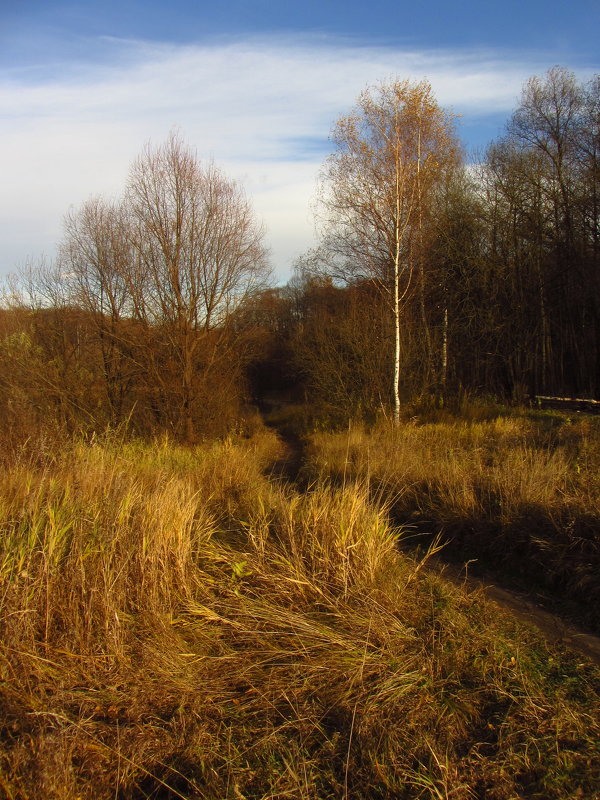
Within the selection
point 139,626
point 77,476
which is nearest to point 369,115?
point 77,476

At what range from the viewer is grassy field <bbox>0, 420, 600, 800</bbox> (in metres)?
2.43

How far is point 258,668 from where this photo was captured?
3170mm

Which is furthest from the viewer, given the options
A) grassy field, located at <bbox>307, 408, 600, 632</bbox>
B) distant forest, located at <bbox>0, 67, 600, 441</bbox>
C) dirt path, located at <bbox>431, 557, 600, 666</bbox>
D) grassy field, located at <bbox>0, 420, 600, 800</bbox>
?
distant forest, located at <bbox>0, 67, 600, 441</bbox>

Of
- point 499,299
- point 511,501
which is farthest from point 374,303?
point 511,501

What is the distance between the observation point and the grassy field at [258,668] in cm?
243

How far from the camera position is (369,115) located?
13047 millimetres

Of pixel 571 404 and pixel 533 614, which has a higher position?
pixel 571 404

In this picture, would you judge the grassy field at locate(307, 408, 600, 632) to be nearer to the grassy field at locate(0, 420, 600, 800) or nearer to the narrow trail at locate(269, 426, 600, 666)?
the narrow trail at locate(269, 426, 600, 666)

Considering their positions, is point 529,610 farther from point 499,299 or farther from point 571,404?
point 499,299

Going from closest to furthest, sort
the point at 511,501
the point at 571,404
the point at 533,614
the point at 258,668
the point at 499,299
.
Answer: the point at 258,668
the point at 533,614
the point at 511,501
the point at 571,404
the point at 499,299

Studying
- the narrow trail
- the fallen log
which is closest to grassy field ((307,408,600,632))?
the narrow trail

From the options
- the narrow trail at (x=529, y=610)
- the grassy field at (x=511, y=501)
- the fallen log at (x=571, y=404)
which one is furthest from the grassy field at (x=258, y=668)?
the fallen log at (x=571, y=404)

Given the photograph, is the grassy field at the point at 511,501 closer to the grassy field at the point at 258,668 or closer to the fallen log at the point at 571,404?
the grassy field at the point at 258,668

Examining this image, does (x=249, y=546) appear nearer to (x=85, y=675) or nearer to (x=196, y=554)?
(x=196, y=554)
